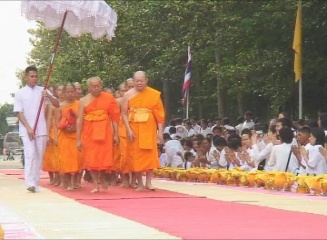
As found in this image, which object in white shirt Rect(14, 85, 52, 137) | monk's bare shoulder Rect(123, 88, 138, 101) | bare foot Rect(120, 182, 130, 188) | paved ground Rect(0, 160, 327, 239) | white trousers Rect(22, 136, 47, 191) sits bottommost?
paved ground Rect(0, 160, 327, 239)

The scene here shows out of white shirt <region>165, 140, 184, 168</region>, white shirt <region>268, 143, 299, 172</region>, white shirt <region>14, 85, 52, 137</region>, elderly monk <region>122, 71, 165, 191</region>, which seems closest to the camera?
white shirt <region>14, 85, 52, 137</region>

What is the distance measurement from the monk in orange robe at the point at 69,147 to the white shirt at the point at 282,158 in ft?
10.3

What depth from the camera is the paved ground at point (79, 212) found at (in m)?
8.18

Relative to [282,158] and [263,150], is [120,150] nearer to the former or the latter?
[263,150]

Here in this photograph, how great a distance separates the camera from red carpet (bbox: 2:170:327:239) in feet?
26.7

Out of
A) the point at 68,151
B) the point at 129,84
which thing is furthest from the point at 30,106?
the point at 129,84

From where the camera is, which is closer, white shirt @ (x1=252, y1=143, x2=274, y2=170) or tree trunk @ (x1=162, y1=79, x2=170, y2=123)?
white shirt @ (x1=252, y1=143, x2=274, y2=170)

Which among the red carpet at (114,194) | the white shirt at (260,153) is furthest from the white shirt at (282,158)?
the red carpet at (114,194)

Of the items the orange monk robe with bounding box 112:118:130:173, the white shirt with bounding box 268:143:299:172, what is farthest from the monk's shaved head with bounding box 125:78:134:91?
the white shirt with bounding box 268:143:299:172

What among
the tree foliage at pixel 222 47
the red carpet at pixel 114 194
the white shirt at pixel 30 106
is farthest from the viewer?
the tree foliage at pixel 222 47

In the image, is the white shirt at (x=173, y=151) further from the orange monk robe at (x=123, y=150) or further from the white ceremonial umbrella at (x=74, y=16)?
the white ceremonial umbrella at (x=74, y=16)

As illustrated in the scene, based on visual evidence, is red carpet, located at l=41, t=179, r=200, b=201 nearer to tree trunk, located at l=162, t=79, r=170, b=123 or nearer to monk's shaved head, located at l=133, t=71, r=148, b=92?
monk's shaved head, located at l=133, t=71, r=148, b=92

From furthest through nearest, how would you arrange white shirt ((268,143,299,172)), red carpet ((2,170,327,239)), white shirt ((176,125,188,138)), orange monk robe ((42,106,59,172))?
white shirt ((176,125,188,138)) < orange monk robe ((42,106,59,172)) < white shirt ((268,143,299,172)) < red carpet ((2,170,327,239))

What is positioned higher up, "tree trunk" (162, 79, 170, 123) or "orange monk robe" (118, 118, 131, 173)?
"tree trunk" (162, 79, 170, 123)
